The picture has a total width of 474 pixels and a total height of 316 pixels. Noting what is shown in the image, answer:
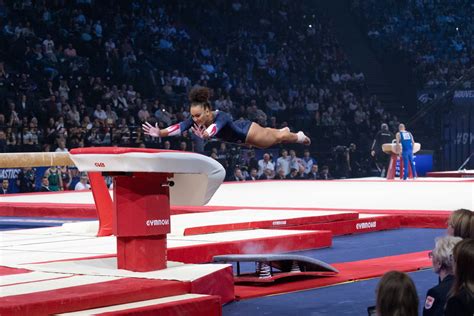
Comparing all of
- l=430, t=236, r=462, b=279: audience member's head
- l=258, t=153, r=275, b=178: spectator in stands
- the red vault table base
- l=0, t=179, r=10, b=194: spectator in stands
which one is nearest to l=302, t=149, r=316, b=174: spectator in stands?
l=258, t=153, r=275, b=178: spectator in stands

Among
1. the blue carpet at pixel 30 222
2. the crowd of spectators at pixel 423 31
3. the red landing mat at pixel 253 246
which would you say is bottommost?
the blue carpet at pixel 30 222

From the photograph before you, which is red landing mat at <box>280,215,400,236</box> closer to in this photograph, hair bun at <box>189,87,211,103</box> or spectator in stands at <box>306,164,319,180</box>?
hair bun at <box>189,87,211,103</box>

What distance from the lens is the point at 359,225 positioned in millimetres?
8367

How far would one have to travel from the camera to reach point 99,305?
3773 mm

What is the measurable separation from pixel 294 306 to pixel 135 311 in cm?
119

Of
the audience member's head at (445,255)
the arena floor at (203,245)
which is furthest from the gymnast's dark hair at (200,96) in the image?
the audience member's head at (445,255)

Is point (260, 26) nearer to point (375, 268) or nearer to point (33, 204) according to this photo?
point (33, 204)

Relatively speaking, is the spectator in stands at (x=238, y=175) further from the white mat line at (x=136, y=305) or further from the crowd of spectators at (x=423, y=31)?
the white mat line at (x=136, y=305)

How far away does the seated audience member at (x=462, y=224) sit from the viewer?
4.04 meters

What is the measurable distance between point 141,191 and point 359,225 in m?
4.21

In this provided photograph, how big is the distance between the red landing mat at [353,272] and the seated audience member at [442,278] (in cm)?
157

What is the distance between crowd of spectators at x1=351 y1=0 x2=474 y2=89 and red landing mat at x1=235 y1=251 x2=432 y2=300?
61.6ft

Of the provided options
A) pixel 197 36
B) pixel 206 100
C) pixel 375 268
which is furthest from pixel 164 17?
pixel 375 268

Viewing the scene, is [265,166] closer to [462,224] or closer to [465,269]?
[462,224]
